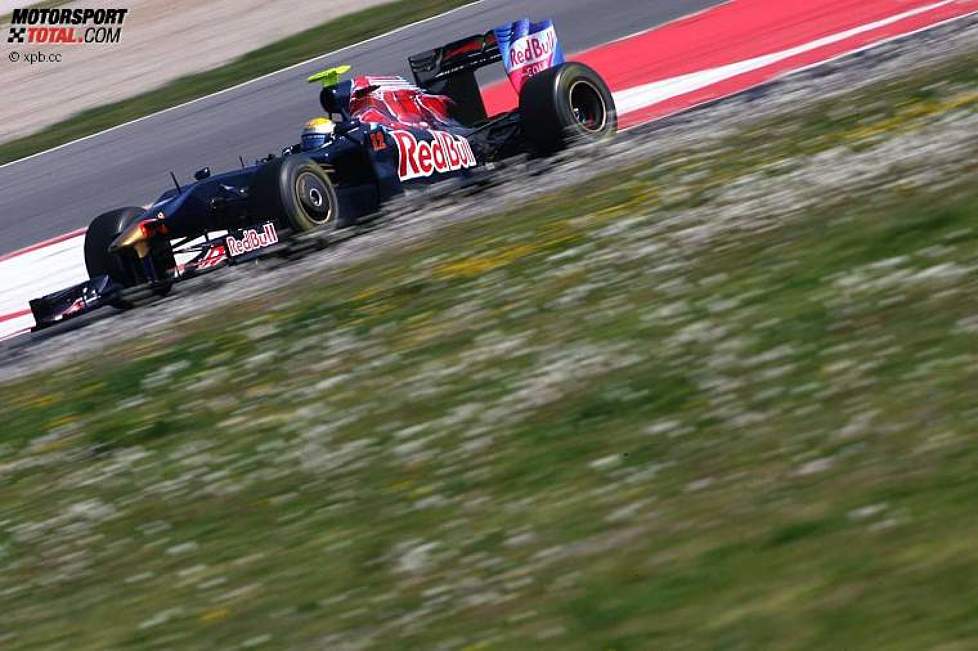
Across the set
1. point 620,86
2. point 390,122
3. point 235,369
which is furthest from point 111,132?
point 235,369

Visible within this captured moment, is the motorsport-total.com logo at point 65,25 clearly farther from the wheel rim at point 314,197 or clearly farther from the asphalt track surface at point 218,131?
the wheel rim at point 314,197

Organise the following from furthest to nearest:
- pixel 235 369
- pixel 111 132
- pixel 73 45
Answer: pixel 73 45, pixel 111 132, pixel 235 369

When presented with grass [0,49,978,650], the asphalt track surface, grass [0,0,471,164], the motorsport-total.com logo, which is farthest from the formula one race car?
the motorsport-total.com logo

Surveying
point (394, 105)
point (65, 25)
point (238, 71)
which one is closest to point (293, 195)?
point (394, 105)

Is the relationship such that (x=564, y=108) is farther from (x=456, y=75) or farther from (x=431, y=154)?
(x=456, y=75)

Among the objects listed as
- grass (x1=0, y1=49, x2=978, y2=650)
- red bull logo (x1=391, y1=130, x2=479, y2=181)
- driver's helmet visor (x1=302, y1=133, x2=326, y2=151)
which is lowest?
grass (x1=0, y1=49, x2=978, y2=650)

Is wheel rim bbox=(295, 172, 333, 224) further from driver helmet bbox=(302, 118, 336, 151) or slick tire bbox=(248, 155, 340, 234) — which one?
driver helmet bbox=(302, 118, 336, 151)

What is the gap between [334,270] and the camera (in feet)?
29.2

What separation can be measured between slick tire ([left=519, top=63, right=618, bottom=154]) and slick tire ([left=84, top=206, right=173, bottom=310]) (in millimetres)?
2559

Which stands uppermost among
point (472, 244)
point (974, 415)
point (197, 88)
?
point (197, 88)

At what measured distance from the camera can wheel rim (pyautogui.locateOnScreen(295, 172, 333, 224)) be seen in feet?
31.1

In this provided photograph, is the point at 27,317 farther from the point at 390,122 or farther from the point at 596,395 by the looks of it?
the point at 596,395

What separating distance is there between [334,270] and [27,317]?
11.1ft

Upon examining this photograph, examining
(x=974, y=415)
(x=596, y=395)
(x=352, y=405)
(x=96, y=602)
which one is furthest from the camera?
(x=352, y=405)
